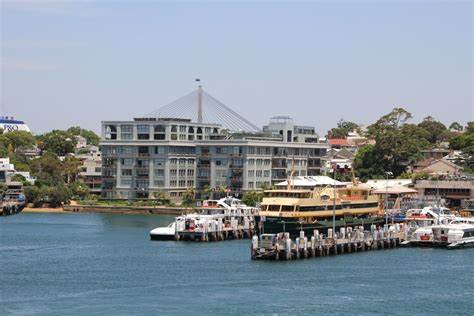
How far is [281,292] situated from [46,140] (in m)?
131

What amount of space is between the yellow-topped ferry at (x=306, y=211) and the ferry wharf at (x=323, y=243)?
300 cm

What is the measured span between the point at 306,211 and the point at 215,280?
21942 millimetres

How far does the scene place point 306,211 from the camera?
79125 millimetres

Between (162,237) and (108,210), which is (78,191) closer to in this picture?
(108,210)

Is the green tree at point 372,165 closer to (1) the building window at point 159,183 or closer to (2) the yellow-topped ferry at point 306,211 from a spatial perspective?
(1) the building window at point 159,183

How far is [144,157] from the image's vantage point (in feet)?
442

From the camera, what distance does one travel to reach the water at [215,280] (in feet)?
166

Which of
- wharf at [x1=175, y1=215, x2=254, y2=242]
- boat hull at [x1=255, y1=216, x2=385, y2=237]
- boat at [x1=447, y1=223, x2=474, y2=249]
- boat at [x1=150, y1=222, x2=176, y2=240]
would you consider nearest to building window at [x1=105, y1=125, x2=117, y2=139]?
wharf at [x1=175, y1=215, x2=254, y2=242]

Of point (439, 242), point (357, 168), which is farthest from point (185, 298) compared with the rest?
point (357, 168)

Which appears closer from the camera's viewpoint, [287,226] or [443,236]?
[287,226]

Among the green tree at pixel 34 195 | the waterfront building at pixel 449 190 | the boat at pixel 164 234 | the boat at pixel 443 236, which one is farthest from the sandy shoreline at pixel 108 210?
the boat at pixel 443 236

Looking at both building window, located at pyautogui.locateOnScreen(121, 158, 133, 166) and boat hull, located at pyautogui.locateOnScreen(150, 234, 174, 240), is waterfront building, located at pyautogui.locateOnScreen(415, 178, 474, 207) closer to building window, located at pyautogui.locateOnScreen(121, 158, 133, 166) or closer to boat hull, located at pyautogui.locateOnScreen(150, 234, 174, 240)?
building window, located at pyautogui.locateOnScreen(121, 158, 133, 166)

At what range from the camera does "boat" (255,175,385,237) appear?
7775 centimetres

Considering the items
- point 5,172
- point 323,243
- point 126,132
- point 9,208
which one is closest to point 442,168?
point 126,132
